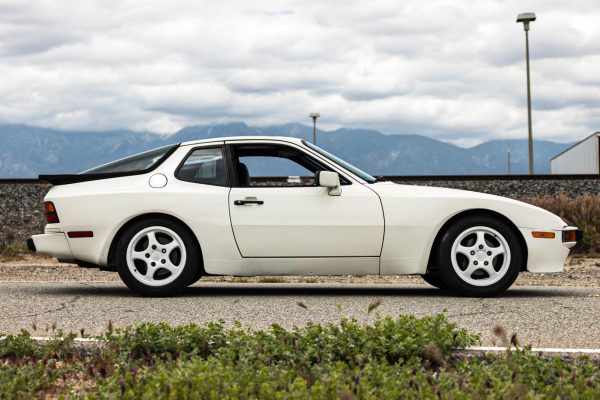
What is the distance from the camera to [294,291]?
8844mm

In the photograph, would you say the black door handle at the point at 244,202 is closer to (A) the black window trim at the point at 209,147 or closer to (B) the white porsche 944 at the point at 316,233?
(B) the white porsche 944 at the point at 316,233

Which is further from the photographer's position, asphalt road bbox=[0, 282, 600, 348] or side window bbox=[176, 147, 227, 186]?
side window bbox=[176, 147, 227, 186]

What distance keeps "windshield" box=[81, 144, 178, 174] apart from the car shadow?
114cm

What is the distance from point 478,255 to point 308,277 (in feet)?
13.1

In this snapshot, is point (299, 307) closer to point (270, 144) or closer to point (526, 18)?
point (270, 144)

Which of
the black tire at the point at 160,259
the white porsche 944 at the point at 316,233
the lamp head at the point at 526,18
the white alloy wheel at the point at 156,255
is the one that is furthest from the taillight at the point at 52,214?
the lamp head at the point at 526,18

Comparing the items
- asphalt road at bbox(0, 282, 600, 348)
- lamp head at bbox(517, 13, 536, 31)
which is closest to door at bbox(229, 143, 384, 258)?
asphalt road at bbox(0, 282, 600, 348)

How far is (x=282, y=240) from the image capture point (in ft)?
25.8

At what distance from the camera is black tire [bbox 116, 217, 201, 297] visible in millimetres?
7855

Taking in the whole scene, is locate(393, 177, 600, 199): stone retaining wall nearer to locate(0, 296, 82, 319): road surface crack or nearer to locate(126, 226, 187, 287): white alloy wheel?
locate(126, 226, 187, 287): white alloy wheel

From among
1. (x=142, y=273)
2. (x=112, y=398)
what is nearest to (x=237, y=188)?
(x=142, y=273)

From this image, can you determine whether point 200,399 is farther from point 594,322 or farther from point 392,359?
point 594,322

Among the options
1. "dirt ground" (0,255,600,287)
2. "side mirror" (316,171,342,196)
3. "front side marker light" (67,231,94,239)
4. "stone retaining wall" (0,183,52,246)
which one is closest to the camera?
"side mirror" (316,171,342,196)

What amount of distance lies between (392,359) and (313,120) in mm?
36473
